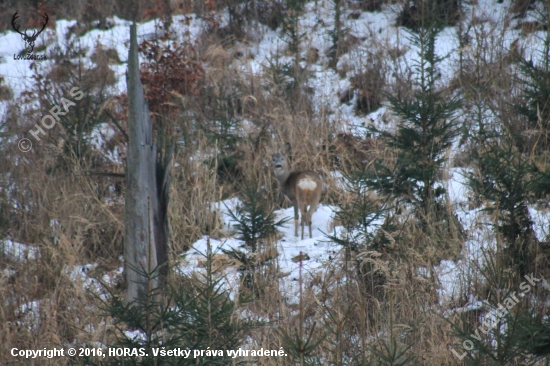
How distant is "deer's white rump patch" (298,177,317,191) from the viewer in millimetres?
7652

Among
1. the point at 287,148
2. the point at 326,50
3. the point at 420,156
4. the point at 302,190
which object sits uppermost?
the point at 326,50

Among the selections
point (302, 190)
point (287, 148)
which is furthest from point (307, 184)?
point (287, 148)

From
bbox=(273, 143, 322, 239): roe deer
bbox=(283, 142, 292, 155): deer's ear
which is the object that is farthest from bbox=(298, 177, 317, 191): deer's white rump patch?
bbox=(283, 142, 292, 155): deer's ear

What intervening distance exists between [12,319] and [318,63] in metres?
8.05

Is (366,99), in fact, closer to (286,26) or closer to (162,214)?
(286,26)

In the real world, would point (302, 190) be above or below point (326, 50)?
below

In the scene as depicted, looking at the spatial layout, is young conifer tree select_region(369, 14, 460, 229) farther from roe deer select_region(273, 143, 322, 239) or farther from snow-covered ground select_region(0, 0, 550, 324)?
roe deer select_region(273, 143, 322, 239)

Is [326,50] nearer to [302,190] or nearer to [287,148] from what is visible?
[287,148]

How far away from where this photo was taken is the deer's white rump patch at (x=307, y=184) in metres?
7.65

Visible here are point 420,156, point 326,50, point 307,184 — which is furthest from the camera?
point 326,50

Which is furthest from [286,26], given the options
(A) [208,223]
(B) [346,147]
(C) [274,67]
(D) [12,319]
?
(D) [12,319]

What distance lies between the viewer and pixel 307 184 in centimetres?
766

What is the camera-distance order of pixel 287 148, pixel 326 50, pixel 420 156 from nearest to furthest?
pixel 420 156 → pixel 287 148 → pixel 326 50

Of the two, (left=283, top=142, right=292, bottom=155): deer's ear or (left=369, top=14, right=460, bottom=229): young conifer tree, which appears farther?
(left=283, top=142, right=292, bottom=155): deer's ear
